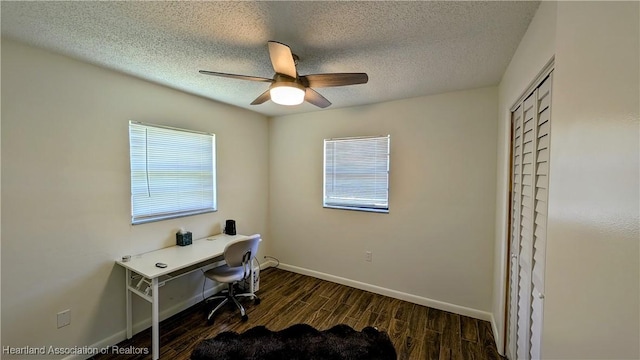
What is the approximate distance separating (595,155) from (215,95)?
296 centimetres

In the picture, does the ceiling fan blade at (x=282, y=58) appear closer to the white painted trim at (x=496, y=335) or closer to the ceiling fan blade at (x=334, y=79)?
the ceiling fan blade at (x=334, y=79)

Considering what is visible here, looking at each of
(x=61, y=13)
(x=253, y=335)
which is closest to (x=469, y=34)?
(x=61, y=13)

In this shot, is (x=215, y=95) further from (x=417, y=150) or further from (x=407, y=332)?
(x=407, y=332)

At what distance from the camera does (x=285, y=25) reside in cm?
141

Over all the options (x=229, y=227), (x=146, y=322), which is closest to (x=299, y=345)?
(x=146, y=322)

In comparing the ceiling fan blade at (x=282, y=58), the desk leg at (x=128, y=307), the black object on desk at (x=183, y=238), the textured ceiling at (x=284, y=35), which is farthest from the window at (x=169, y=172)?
the ceiling fan blade at (x=282, y=58)

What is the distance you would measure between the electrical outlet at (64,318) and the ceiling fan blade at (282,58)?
2.42 metres

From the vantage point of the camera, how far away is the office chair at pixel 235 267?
239 cm

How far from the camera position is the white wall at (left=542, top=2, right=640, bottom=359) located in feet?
1.69

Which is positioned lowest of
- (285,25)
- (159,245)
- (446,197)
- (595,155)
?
(159,245)

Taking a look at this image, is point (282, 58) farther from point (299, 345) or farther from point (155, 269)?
point (299, 345)

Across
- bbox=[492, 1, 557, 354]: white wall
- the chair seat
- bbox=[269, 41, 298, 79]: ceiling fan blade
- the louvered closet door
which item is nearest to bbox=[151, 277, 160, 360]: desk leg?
the chair seat

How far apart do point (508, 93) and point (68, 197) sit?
3.50 m

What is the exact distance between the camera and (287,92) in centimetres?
169
